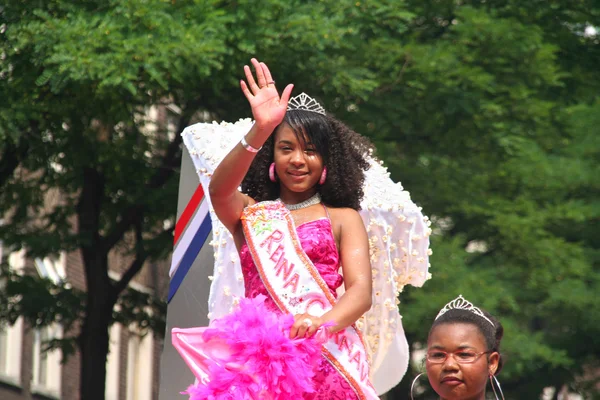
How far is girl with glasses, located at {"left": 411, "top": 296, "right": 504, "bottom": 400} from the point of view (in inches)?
183

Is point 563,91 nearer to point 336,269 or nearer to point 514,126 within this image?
point 514,126

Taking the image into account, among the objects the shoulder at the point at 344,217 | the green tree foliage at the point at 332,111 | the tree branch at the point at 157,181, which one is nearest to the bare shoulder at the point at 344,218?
the shoulder at the point at 344,217

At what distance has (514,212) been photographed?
17.5 m

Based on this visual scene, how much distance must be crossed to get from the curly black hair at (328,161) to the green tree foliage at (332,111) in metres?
5.54

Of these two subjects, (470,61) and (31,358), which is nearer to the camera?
(470,61)

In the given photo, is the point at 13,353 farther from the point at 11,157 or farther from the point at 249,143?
the point at 249,143

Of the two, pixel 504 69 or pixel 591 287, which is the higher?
pixel 504 69

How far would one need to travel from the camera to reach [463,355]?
15.4ft

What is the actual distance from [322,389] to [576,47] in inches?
435

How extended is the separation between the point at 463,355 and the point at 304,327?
27.3 inches

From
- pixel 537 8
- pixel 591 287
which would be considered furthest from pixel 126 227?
pixel 591 287

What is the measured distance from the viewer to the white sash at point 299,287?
183 inches

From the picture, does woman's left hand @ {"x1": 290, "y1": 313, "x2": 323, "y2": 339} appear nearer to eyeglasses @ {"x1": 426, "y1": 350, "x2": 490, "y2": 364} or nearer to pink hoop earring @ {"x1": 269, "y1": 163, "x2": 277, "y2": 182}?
eyeglasses @ {"x1": 426, "y1": 350, "x2": 490, "y2": 364}

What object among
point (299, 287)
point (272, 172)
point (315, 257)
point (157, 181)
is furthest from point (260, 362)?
point (157, 181)
